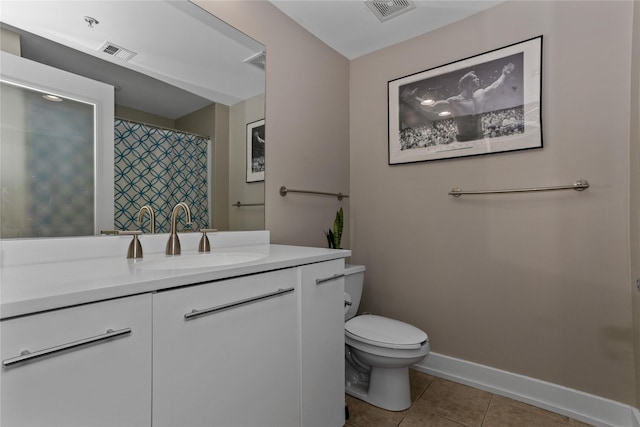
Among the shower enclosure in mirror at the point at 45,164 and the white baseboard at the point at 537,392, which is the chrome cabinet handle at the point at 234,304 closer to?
the shower enclosure in mirror at the point at 45,164

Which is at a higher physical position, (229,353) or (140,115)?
(140,115)

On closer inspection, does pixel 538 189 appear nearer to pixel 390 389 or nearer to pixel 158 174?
pixel 390 389

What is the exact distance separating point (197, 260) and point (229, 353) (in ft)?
1.54

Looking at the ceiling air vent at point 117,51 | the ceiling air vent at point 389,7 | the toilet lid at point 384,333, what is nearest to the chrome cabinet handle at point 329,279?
the toilet lid at point 384,333

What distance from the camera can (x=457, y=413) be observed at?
161 centimetres

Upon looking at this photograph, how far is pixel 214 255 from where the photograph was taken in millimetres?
1333

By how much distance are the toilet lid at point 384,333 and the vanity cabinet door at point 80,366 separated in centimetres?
109

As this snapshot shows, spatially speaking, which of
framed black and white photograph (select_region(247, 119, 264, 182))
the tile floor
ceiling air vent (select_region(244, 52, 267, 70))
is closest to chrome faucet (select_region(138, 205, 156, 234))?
framed black and white photograph (select_region(247, 119, 264, 182))

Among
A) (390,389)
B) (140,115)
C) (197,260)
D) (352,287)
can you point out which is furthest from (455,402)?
(140,115)

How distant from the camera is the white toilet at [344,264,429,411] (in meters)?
1.54

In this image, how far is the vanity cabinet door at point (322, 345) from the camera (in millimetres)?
1211

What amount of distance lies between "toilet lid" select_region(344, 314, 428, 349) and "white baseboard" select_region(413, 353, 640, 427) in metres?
0.52

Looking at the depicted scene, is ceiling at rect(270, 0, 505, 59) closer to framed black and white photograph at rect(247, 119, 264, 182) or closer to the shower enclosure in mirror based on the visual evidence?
framed black and white photograph at rect(247, 119, 264, 182)

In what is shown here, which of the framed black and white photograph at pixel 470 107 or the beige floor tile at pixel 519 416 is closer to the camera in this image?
the beige floor tile at pixel 519 416
